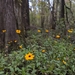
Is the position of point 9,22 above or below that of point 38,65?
above

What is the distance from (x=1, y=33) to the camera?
468cm

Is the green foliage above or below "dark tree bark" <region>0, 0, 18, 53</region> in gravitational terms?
below

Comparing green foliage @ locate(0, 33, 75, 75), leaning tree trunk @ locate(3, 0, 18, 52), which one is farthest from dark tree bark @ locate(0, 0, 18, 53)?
green foliage @ locate(0, 33, 75, 75)

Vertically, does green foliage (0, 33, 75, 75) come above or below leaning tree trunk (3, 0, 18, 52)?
below

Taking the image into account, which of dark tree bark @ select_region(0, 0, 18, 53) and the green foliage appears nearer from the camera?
the green foliage

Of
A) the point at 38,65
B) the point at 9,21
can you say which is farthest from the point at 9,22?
the point at 38,65

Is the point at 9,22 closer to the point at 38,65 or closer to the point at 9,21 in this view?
the point at 9,21

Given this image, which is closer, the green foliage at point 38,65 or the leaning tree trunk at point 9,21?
the green foliage at point 38,65

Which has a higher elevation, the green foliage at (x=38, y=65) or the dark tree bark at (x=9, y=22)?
the dark tree bark at (x=9, y=22)

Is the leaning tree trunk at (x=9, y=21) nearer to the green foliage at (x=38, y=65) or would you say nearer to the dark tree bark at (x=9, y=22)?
the dark tree bark at (x=9, y=22)

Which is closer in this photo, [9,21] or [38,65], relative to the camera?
[38,65]

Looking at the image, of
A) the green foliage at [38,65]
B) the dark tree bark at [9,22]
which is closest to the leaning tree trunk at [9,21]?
the dark tree bark at [9,22]

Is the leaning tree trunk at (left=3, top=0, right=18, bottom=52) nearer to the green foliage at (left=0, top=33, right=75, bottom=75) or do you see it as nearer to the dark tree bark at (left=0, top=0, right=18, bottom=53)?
the dark tree bark at (left=0, top=0, right=18, bottom=53)

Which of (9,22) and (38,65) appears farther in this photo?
(9,22)
